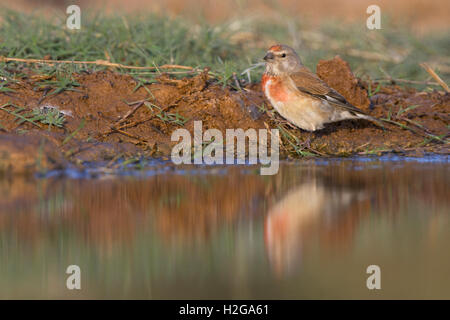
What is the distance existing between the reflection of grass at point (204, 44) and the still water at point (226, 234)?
1.94 meters

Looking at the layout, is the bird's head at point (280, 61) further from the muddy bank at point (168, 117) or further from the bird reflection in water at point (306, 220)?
the bird reflection in water at point (306, 220)

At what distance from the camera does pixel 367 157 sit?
643 cm

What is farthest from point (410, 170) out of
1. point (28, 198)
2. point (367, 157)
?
point (28, 198)

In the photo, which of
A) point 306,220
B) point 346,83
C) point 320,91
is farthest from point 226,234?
point 346,83

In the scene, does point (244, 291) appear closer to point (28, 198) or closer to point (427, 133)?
point (28, 198)

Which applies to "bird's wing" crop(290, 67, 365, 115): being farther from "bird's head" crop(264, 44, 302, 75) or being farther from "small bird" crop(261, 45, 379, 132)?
"bird's head" crop(264, 44, 302, 75)

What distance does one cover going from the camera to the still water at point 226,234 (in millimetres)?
3242

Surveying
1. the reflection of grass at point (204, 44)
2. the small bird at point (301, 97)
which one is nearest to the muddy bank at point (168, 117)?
the reflection of grass at point (204, 44)

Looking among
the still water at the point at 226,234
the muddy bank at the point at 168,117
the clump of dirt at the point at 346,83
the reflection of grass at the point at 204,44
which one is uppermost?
the reflection of grass at the point at 204,44

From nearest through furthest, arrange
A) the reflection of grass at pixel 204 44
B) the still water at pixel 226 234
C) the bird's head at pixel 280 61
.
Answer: the still water at pixel 226 234 < the bird's head at pixel 280 61 < the reflection of grass at pixel 204 44

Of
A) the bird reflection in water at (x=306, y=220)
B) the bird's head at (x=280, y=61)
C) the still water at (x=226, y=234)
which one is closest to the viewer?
the still water at (x=226, y=234)

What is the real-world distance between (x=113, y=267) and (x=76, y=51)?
15.0 feet

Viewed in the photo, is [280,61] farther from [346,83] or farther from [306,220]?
[306,220]

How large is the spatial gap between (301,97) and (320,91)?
0.64 feet
